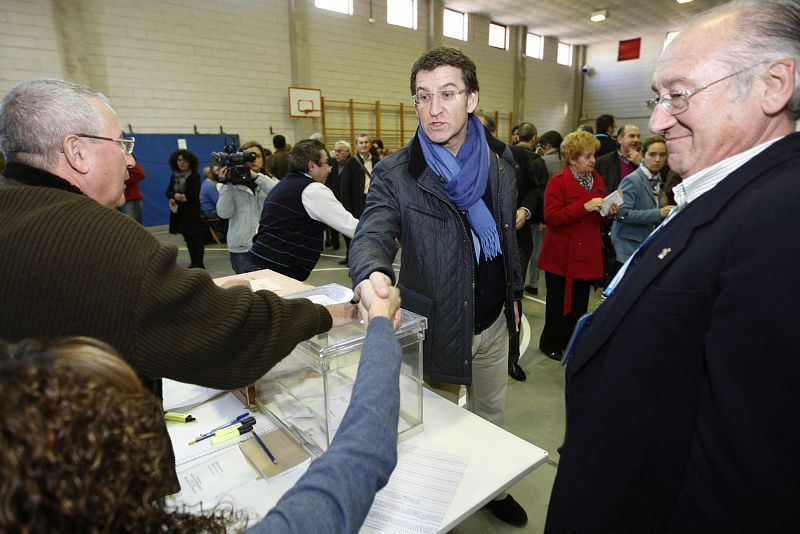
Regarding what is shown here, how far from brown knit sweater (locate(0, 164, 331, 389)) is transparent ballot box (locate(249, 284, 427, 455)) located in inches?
11.4

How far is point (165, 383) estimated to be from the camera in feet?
5.80

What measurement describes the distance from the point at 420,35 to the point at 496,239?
35.8 feet

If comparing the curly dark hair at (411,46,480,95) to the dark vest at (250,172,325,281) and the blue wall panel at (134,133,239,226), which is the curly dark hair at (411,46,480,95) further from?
the blue wall panel at (134,133,239,226)

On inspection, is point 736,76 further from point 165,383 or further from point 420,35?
point 420,35

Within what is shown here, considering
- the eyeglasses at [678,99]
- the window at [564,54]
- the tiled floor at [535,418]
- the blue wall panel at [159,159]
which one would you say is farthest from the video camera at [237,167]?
the window at [564,54]

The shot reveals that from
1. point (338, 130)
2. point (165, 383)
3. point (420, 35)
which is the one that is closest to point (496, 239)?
point (165, 383)

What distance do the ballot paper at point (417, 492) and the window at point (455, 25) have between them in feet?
40.4

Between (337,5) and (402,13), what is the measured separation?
1.89 metres

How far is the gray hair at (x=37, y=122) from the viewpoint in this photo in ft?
3.45

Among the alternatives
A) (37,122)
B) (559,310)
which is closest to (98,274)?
(37,122)

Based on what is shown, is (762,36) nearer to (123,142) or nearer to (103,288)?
(103,288)

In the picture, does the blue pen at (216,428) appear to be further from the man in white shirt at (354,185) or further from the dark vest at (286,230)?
the man in white shirt at (354,185)

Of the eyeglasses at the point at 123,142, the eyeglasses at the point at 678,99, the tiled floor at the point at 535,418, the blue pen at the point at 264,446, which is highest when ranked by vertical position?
the eyeglasses at the point at 678,99

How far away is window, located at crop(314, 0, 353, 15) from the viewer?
370 inches
